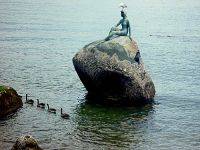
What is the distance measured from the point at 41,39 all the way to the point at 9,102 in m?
52.5

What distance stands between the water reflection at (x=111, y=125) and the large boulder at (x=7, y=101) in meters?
5.02

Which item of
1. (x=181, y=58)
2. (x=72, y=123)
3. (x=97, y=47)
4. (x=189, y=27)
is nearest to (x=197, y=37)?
(x=189, y=27)

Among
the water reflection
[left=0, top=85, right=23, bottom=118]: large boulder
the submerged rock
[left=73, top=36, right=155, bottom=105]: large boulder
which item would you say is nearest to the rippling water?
the water reflection

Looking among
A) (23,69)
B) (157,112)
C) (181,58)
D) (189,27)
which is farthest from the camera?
(189,27)

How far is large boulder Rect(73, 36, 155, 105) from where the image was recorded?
1538 inches

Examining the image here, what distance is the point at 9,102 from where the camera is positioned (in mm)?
35844

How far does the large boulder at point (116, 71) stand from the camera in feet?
128

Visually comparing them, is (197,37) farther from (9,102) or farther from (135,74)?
(9,102)

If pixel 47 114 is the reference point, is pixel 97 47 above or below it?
above

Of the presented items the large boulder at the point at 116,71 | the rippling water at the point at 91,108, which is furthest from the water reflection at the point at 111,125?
the large boulder at the point at 116,71

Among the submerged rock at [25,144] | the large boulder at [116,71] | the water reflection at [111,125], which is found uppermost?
the large boulder at [116,71]

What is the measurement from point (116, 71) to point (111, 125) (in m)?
5.83

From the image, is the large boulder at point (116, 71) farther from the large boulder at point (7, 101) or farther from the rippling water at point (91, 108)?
the large boulder at point (7, 101)

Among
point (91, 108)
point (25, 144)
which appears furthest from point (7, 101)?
point (25, 144)
